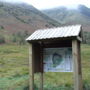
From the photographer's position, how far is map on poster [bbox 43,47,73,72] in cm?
670

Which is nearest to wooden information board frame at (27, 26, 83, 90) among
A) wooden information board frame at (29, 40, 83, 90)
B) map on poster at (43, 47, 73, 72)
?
wooden information board frame at (29, 40, 83, 90)

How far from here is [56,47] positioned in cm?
719

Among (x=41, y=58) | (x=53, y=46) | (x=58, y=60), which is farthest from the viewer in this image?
(x=53, y=46)

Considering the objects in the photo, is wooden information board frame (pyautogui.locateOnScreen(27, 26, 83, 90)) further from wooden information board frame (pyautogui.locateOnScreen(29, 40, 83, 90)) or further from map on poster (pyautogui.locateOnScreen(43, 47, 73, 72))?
map on poster (pyautogui.locateOnScreen(43, 47, 73, 72))

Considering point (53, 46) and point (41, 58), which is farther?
point (53, 46)

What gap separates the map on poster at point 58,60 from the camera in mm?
6699

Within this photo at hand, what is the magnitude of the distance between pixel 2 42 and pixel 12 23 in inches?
807

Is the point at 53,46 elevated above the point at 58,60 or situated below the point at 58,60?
above

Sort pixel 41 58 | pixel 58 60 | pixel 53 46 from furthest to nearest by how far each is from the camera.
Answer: pixel 53 46 < pixel 41 58 < pixel 58 60

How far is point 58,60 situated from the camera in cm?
683

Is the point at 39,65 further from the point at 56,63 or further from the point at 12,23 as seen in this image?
the point at 12,23

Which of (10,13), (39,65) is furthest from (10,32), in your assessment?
(39,65)

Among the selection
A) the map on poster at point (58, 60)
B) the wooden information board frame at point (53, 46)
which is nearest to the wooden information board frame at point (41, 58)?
the wooden information board frame at point (53, 46)

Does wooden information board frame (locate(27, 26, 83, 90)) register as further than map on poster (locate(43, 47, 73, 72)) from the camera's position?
No
